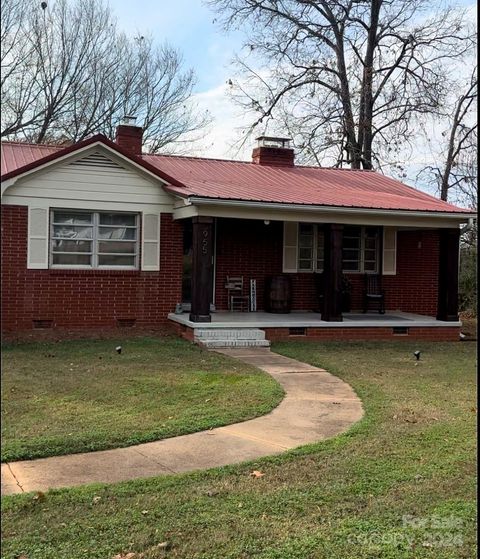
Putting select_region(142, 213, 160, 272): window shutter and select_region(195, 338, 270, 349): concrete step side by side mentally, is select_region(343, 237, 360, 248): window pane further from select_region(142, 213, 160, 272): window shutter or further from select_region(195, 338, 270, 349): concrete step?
select_region(142, 213, 160, 272): window shutter

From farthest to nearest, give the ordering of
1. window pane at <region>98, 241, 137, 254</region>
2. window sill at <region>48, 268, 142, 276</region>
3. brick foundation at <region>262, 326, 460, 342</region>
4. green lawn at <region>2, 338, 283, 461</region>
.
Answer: brick foundation at <region>262, 326, 460, 342</region>, window pane at <region>98, 241, 137, 254</region>, window sill at <region>48, 268, 142, 276</region>, green lawn at <region>2, 338, 283, 461</region>

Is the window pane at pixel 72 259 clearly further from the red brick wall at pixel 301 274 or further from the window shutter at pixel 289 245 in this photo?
the window shutter at pixel 289 245

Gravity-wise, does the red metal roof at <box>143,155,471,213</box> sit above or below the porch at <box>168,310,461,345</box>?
above

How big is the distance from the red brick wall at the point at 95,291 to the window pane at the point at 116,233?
0.57 meters

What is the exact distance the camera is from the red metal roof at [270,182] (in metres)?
11.9

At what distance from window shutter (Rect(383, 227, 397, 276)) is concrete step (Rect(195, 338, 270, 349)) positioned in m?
5.14

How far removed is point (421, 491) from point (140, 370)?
174 inches

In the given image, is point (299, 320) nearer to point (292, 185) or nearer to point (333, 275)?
point (333, 275)

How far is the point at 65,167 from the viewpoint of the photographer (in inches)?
448

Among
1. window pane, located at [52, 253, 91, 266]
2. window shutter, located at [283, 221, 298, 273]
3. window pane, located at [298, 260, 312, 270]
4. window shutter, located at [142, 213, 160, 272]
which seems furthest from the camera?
window pane, located at [298, 260, 312, 270]

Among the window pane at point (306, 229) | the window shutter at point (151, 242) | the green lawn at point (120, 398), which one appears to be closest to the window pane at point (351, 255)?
the window pane at point (306, 229)

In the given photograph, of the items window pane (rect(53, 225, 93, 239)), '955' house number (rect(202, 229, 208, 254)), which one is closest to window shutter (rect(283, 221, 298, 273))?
'955' house number (rect(202, 229, 208, 254))

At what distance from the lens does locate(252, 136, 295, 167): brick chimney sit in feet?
54.2

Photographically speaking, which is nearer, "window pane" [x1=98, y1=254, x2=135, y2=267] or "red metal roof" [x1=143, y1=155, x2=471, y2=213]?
"window pane" [x1=98, y1=254, x2=135, y2=267]
